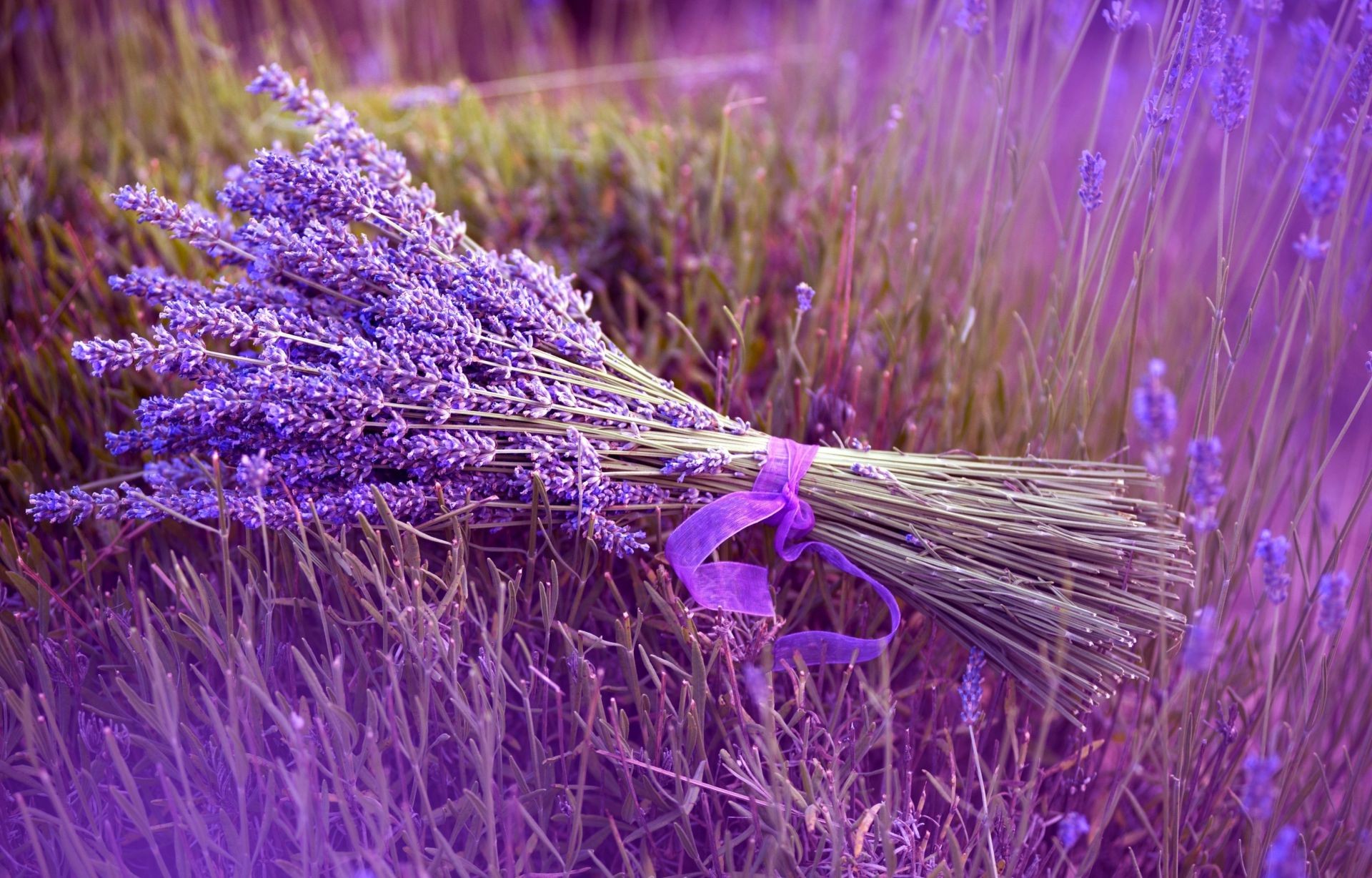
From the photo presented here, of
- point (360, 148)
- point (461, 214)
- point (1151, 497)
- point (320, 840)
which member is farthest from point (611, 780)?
point (461, 214)

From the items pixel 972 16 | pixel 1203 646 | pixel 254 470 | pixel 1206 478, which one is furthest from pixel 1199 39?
pixel 254 470

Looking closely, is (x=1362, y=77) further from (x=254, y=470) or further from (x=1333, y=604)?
(x=254, y=470)

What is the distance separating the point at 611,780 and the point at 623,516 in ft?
1.05

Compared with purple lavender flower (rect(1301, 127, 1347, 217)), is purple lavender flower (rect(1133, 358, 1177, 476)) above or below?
below

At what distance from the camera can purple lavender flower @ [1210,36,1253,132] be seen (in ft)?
3.49

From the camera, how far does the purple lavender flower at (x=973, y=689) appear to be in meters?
1.09

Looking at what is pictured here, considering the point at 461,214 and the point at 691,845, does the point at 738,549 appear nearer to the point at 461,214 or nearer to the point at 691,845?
the point at 691,845

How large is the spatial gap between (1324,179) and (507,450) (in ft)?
2.95

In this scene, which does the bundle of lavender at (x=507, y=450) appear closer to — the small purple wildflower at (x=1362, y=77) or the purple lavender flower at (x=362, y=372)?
the purple lavender flower at (x=362, y=372)

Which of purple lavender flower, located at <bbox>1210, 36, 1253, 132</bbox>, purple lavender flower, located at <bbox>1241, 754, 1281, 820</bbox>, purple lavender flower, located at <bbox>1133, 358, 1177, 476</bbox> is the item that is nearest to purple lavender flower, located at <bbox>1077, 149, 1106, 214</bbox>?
purple lavender flower, located at <bbox>1210, 36, 1253, 132</bbox>

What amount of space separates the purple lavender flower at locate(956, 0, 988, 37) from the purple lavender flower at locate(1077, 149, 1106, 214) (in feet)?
1.13

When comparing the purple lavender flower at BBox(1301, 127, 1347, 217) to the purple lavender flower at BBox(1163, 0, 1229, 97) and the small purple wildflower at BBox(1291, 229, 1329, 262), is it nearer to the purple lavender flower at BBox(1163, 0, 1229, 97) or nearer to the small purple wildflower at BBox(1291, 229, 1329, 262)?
the small purple wildflower at BBox(1291, 229, 1329, 262)

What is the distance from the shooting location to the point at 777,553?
47.3 inches

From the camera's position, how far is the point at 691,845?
1005mm
